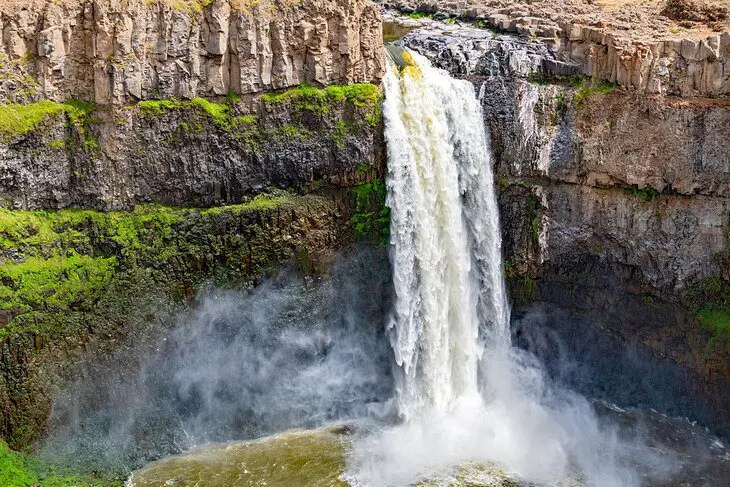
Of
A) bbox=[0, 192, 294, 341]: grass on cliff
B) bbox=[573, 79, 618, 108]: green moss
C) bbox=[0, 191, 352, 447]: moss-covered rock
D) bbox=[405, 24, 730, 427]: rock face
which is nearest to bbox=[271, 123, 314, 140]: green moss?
bbox=[0, 191, 352, 447]: moss-covered rock

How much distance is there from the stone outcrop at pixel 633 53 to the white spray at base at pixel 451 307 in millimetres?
3929

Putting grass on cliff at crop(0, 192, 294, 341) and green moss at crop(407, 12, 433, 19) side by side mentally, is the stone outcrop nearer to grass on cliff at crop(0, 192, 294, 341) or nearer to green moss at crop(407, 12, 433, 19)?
green moss at crop(407, 12, 433, 19)

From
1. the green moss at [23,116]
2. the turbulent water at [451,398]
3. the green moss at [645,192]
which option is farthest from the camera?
the green moss at [645,192]

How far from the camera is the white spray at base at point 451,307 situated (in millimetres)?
24750

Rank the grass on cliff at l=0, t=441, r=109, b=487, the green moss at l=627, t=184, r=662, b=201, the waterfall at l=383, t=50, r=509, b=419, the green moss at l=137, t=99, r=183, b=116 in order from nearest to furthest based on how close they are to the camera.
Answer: the grass on cliff at l=0, t=441, r=109, b=487, the green moss at l=137, t=99, r=183, b=116, the waterfall at l=383, t=50, r=509, b=419, the green moss at l=627, t=184, r=662, b=201

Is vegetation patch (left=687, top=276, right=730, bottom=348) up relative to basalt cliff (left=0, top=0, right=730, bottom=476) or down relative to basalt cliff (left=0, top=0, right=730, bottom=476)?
down

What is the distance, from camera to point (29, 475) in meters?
22.0

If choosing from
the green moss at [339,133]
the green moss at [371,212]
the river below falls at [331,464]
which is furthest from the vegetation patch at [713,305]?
the green moss at [339,133]

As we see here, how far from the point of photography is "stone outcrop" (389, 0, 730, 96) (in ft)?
82.3

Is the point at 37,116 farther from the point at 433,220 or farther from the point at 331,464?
the point at 331,464

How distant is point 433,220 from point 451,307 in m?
2.76

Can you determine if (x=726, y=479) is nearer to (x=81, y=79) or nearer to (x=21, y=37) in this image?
(x=81, y=79)

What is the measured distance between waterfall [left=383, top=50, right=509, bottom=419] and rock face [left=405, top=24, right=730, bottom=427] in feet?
3.32

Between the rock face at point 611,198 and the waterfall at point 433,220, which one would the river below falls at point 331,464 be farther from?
the waterfall at point 433,220
